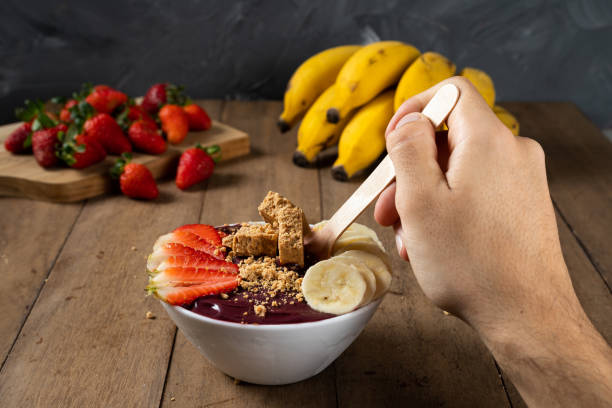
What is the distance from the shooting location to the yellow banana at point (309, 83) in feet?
5.33

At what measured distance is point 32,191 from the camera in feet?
4.62

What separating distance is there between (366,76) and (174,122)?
1.77 ft

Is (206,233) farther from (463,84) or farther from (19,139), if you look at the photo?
(19,139)

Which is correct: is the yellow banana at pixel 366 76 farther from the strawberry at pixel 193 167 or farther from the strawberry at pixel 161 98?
the strawberry at pixel 161 98

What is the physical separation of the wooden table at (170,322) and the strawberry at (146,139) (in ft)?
0.36

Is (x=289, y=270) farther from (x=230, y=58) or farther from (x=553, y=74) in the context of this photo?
(x=553, y=74)

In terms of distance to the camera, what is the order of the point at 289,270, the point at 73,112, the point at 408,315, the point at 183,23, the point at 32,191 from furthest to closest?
1. the point at 183,23
2. the point at 73,112
3. the point at 32,191
4. the point at 408,315
5. the point at 289,270

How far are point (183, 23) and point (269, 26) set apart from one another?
29 centimetres

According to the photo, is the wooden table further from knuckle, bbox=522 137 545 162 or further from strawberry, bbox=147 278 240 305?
knuckle, bbox=522 137 545 162

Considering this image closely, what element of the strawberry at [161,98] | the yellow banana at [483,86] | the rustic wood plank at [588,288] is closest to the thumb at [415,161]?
the rustic wood plank at [588,288]

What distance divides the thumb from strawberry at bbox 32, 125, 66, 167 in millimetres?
1025

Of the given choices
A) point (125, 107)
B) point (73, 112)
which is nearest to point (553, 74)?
point (125, 107)

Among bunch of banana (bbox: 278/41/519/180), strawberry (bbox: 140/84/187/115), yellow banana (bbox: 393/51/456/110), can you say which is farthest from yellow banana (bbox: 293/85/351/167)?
strawberry (bbox: 140/84/187/115)

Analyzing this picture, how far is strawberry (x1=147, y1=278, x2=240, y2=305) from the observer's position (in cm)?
76
